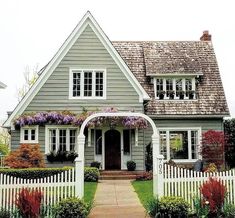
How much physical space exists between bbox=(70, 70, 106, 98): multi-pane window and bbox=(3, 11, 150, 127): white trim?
3.96 feet

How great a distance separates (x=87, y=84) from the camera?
26.0 m

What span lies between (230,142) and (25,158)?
1386cm

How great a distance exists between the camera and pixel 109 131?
26391mm

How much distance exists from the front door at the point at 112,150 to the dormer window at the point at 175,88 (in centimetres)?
386

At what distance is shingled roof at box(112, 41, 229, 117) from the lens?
27.1 m

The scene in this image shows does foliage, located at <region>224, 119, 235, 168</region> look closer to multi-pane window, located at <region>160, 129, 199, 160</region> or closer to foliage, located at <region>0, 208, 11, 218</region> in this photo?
multi-pane window, located at <region>160, 129, 199, 160</region>

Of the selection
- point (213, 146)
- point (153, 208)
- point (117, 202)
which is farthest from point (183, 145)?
point (153, 208)

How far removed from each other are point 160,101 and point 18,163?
9.87m

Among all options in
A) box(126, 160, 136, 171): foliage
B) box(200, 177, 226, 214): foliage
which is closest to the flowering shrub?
box(126, 160, 136, 171): foliage

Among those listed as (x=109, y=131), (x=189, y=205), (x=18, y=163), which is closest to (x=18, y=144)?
(x=18, y=163)

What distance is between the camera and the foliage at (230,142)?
92.8 ft

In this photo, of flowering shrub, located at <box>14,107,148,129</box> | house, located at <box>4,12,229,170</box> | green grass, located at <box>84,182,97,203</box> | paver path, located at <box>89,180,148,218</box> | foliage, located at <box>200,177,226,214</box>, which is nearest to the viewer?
foliage, located at <box>200,177,226,214</box>

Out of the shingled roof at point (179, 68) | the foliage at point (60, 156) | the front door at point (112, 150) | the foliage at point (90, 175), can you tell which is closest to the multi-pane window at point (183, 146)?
the shingled roof at point (179, 68)

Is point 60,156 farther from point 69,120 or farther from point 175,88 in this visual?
point 175,88
